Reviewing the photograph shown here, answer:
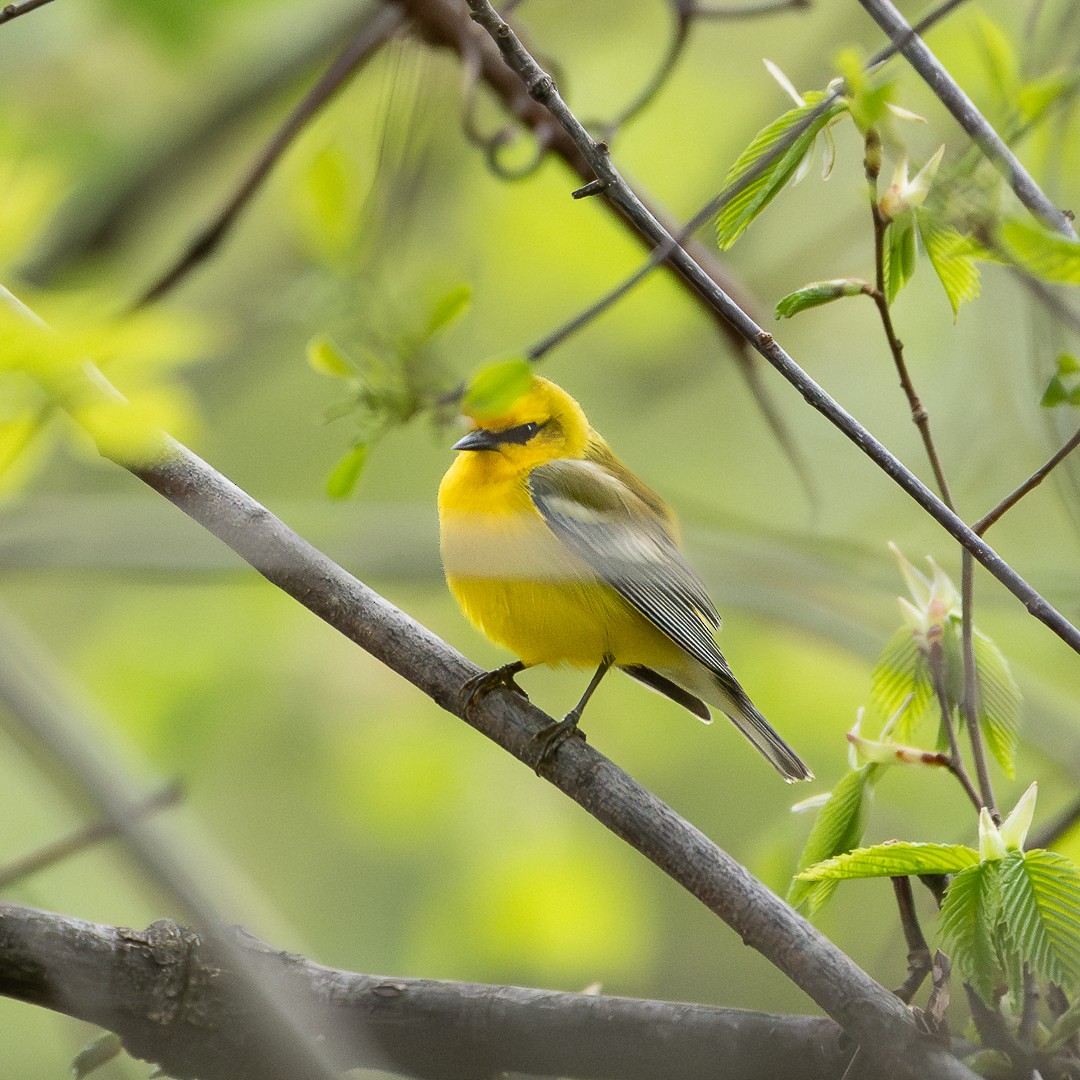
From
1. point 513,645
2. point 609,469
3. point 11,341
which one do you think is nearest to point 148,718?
point 513,645

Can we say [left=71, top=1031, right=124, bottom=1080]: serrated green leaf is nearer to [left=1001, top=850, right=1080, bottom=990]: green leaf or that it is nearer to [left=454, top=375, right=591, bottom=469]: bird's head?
[left=1001, top=850, right=1080, bottom=990]: green leaf

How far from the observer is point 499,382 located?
4.33 feet

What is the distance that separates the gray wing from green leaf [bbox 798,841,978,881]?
1464mm

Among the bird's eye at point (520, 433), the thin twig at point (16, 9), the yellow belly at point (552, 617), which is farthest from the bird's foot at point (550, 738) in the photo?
the bird's eye at point (520, 433)

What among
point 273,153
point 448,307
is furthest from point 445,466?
point 448,307

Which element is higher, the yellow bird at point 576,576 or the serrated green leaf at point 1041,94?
the yellow bird at point 576,576

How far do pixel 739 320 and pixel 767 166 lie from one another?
0.20m

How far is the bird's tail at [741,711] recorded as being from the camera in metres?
3.03

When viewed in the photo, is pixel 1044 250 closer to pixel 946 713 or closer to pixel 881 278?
pixel 881 278

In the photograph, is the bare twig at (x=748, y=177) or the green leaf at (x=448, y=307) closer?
the bare twig at (x=748, y=177)

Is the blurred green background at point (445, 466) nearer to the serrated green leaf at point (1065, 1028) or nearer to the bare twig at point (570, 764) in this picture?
the bare twig at point (570, 764)

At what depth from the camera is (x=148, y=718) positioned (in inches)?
144

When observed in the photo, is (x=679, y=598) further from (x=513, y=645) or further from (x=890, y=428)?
(x=890, y=428)

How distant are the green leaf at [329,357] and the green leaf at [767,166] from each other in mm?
646
